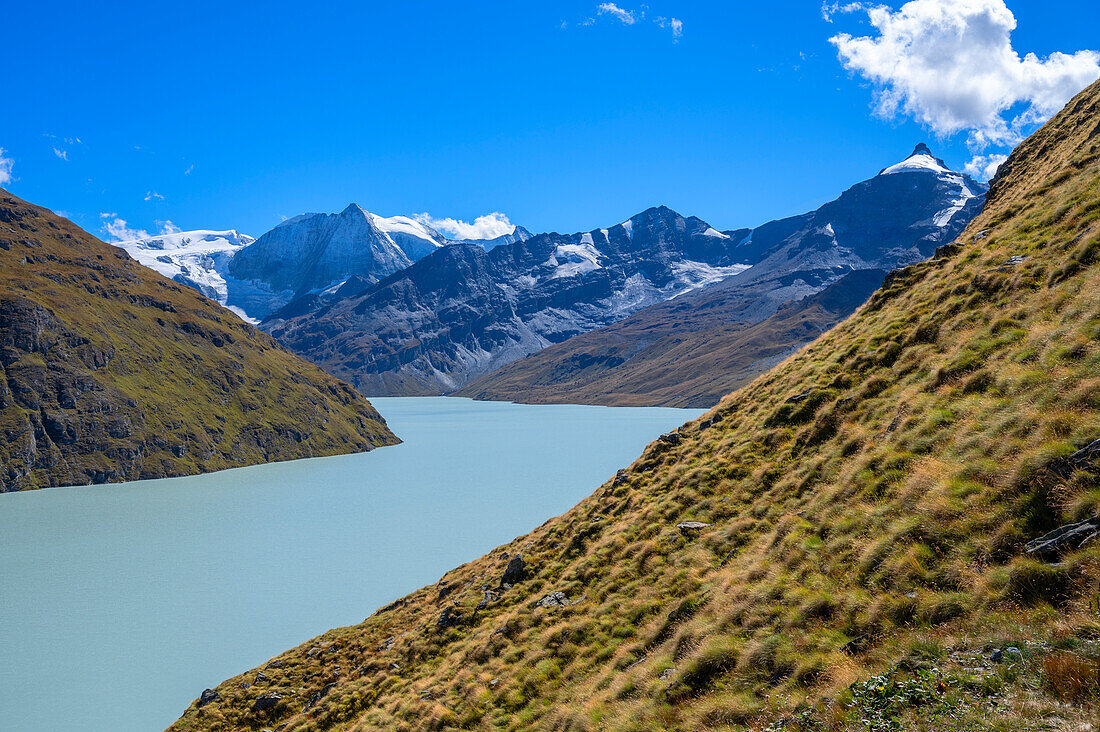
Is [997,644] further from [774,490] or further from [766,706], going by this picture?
[774,490]

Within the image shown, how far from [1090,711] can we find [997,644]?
2.31m

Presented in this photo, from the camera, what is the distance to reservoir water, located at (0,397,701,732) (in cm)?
5047

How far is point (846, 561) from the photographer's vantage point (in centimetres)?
1487

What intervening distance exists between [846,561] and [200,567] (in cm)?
9589

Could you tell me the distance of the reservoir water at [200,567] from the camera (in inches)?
1987

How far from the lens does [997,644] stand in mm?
9820

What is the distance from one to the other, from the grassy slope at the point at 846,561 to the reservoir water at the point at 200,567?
938 inches

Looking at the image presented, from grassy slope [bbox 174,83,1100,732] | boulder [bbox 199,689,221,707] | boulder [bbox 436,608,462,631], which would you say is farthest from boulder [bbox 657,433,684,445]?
boulder [bbox 199,689,221,707]

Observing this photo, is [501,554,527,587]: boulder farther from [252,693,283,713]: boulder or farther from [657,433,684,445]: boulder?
[252,693,283,713]: boulder

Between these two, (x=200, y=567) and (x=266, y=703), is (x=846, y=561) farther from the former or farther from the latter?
(x=200, y=567)

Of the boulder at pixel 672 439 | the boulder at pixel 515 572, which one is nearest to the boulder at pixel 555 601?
the boulder at pixel 515 572

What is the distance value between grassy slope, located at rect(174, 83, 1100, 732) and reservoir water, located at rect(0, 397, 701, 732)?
23.8m

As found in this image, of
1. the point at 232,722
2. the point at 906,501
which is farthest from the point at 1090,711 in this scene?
the point at 232,722

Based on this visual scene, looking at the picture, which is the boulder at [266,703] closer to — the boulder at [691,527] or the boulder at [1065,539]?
the boulder at [691,527]
